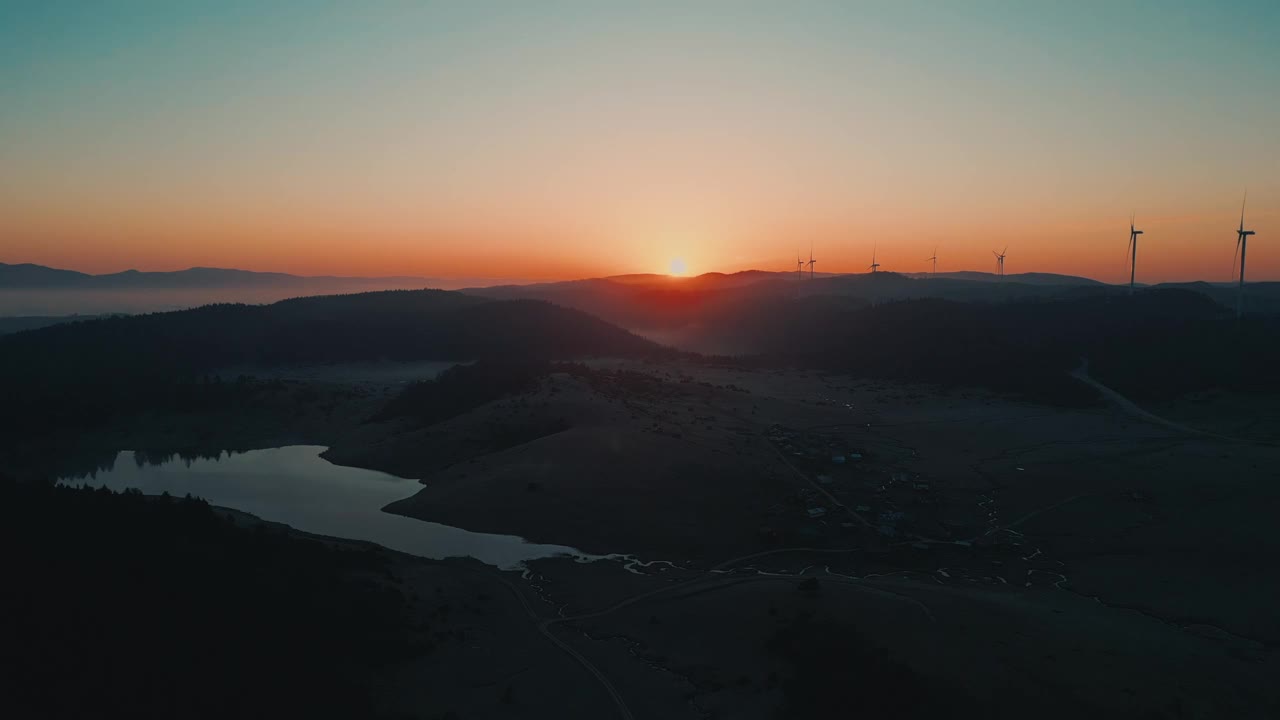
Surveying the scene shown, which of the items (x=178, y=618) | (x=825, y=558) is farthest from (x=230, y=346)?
(x=825, y=558)

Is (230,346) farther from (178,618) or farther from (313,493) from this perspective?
(178,618)

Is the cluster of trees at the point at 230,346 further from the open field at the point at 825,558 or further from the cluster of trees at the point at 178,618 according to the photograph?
the cluster of trees at the point at 178,618

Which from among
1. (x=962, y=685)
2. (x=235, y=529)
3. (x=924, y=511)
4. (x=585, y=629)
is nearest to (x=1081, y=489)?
(x=924, y=511)

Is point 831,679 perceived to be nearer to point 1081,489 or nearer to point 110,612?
point 110,612

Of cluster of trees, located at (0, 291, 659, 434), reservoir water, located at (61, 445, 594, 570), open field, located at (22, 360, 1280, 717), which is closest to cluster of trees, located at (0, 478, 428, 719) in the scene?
open field, located at (22, 360, 1280, 717)

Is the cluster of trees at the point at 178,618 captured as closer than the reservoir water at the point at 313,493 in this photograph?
Yes

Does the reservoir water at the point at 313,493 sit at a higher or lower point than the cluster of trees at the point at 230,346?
lower

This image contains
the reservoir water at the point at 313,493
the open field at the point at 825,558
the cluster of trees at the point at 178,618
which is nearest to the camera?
the cluster of trees at the point at 178,618

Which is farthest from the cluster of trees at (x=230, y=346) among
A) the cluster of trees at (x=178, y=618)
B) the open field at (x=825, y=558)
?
the cluster of trees at (x=178, y=618)
